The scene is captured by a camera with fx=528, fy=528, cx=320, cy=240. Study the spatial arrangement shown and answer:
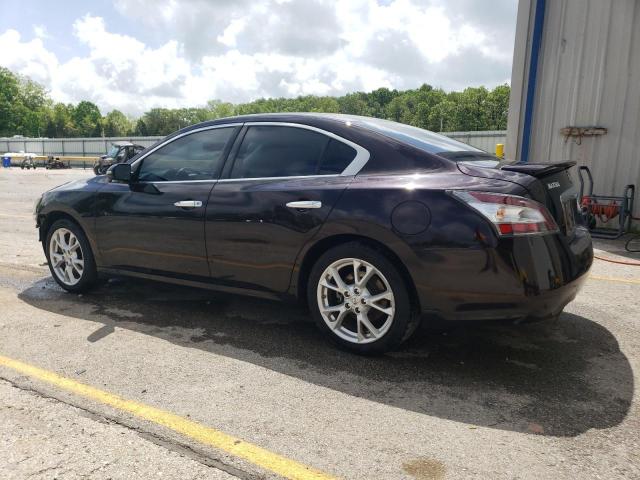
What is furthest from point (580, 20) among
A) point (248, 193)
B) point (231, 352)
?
point (231, 352)

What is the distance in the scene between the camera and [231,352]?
3619mm

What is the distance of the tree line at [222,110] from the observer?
92125 millimetres

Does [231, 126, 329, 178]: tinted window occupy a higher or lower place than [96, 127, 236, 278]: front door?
higher

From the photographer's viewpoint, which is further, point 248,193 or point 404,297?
point 248,193

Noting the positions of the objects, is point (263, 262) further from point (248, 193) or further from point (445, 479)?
point (445, 479)

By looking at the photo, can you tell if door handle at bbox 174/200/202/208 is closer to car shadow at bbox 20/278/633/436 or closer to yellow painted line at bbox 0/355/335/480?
car shadow at bbox 20/278/633/436

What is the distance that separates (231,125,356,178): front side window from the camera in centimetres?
358

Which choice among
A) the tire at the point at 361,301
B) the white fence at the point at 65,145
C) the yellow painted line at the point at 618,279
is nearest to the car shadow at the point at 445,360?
the tire at the point at 361,301

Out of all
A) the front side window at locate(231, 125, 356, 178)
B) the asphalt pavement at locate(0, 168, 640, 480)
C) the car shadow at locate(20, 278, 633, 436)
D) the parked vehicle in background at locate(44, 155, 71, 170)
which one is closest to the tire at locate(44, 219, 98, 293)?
the car shadow at locate(20, 278, 633, 436)

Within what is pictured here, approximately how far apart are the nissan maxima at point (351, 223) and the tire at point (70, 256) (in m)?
0.29

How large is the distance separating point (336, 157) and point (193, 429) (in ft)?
6.30

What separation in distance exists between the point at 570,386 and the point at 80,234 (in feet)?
13.7

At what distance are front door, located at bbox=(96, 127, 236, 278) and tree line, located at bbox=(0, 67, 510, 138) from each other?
84.8 meters

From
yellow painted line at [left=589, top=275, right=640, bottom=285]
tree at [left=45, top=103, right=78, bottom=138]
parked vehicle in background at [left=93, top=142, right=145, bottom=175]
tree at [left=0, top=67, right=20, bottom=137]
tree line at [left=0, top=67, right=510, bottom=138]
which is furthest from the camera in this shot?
tree at [left=45, top=103, right=78, bottom=138]
